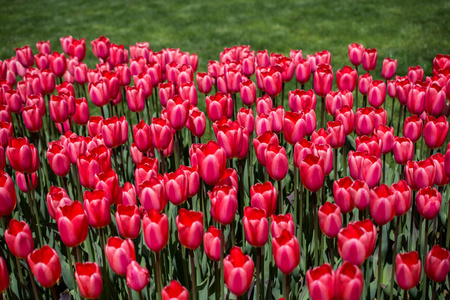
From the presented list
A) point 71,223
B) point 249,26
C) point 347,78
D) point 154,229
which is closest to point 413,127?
point 347,78

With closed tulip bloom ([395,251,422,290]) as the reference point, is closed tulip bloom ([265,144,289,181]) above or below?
above

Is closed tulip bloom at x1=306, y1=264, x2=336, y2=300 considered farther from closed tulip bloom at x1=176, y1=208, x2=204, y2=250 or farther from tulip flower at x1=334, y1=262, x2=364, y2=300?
closed tulip bloom at x1=176, y1=208, x2=204, y2=250

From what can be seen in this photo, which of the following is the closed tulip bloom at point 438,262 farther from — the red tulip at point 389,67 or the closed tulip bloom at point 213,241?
the red tulip at point 389,67

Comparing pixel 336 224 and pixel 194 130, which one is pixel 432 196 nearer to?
pixel 336 224

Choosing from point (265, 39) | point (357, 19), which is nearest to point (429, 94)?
point (265, 39)

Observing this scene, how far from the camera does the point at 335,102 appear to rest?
3193mm

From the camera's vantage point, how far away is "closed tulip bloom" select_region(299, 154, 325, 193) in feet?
7.02

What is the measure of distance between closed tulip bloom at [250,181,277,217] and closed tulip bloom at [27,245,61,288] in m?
0.78

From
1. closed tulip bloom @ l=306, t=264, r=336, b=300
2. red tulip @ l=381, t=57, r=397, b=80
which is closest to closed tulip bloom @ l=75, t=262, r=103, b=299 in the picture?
closed tulip bloom @ l=306, t=264, r=336, b=300

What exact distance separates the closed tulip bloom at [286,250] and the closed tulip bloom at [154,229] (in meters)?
0.42

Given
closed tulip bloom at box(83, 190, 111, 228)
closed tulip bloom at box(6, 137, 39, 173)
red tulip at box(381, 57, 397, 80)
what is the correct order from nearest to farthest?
closed tulip bloom at box(83, 190, 111, 228), closed tulip bloom at box(6, 137, 39, 173), red tulip at box(381, 57, 397, 80)

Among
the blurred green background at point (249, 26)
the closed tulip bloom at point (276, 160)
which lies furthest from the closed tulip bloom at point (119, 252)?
the blurred green background at point (249, 26)

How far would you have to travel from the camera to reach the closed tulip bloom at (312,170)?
7.02 ft

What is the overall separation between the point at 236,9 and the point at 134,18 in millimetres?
2348
